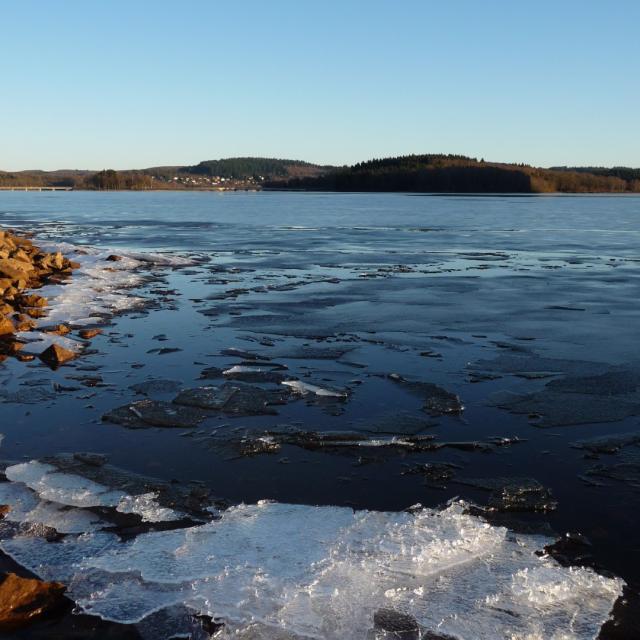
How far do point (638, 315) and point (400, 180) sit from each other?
13124 centimetres

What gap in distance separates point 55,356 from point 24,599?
5564 millimetres

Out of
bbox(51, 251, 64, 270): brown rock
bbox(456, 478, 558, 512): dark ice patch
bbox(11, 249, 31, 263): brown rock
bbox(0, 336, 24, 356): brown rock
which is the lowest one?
bbox(456, 478, 558, 512): dark ice patch

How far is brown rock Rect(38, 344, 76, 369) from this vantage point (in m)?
8.79

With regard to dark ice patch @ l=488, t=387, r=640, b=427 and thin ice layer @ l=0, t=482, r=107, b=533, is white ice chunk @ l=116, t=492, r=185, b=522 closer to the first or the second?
thin ice layer @ l=0, t=482, r=107, b=533

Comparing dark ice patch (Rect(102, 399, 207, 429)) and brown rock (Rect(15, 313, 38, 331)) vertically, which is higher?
brown rock (Rect(15, 313, 38, 331))

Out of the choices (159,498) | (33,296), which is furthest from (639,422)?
(33,296)

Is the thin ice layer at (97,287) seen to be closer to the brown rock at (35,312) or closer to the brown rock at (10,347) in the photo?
the brown rock at (35,312)

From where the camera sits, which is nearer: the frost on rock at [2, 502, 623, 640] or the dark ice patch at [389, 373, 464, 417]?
the frost on rock at [2, 502, 623, 640]

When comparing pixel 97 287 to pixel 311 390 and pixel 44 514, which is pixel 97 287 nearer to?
pixel 311 390

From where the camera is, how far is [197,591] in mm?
3916

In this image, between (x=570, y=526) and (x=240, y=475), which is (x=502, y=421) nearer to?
(x=570, y=526)

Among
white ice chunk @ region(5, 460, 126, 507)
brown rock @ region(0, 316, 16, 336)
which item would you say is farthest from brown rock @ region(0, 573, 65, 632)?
brown rock @ region(0, 316, 16, 336)

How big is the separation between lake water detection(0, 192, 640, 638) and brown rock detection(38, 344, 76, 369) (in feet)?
0.77

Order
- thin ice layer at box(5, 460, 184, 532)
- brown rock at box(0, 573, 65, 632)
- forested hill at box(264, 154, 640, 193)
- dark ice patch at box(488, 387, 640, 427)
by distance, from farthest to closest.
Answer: forested hill at box(264, 154, 640, 193) → dark ice patch at box(488, 387, 640, 427) → thin ice layer at box(5, 460, 184, 532) → brown rock at box(0, 573, 65, 632)
